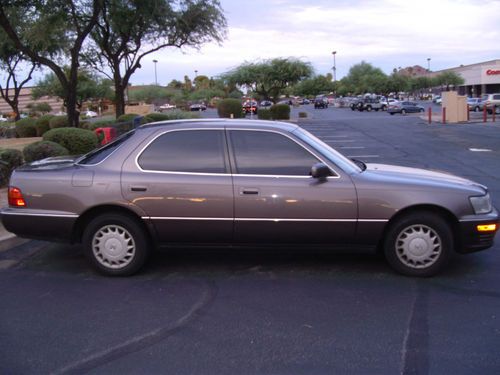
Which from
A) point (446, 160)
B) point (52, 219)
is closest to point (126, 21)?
point (446, 160)

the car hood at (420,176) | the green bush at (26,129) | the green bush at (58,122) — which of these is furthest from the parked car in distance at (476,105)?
the car hood at (420,176)

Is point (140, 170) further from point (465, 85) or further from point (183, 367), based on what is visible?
point (465, 85)

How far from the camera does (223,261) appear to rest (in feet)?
20.4

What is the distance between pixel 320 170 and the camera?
5.36 meters

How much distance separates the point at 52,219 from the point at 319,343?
10.1 feet

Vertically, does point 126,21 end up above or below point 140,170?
above

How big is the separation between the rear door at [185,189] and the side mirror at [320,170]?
0.83 m

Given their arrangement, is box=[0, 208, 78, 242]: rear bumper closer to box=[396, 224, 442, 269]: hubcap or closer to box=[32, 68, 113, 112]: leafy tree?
box=[396, 224, 442, 269]: hubcap

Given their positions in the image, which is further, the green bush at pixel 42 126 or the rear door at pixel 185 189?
the green bush at pixel 42 126

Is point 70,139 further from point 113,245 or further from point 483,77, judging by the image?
point 483,77

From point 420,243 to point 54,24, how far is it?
20108 mm

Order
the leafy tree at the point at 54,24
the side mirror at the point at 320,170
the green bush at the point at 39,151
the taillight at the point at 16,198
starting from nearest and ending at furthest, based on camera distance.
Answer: the side mirror at the point at 320,170 < the taillight at the point at 16,198 < the green bush at the point at 39,151 < the leafy tree at the point at 54,24

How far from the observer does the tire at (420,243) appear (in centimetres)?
541

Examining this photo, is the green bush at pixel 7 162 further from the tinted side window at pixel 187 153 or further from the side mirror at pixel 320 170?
the side mirror at pixel 320 170
